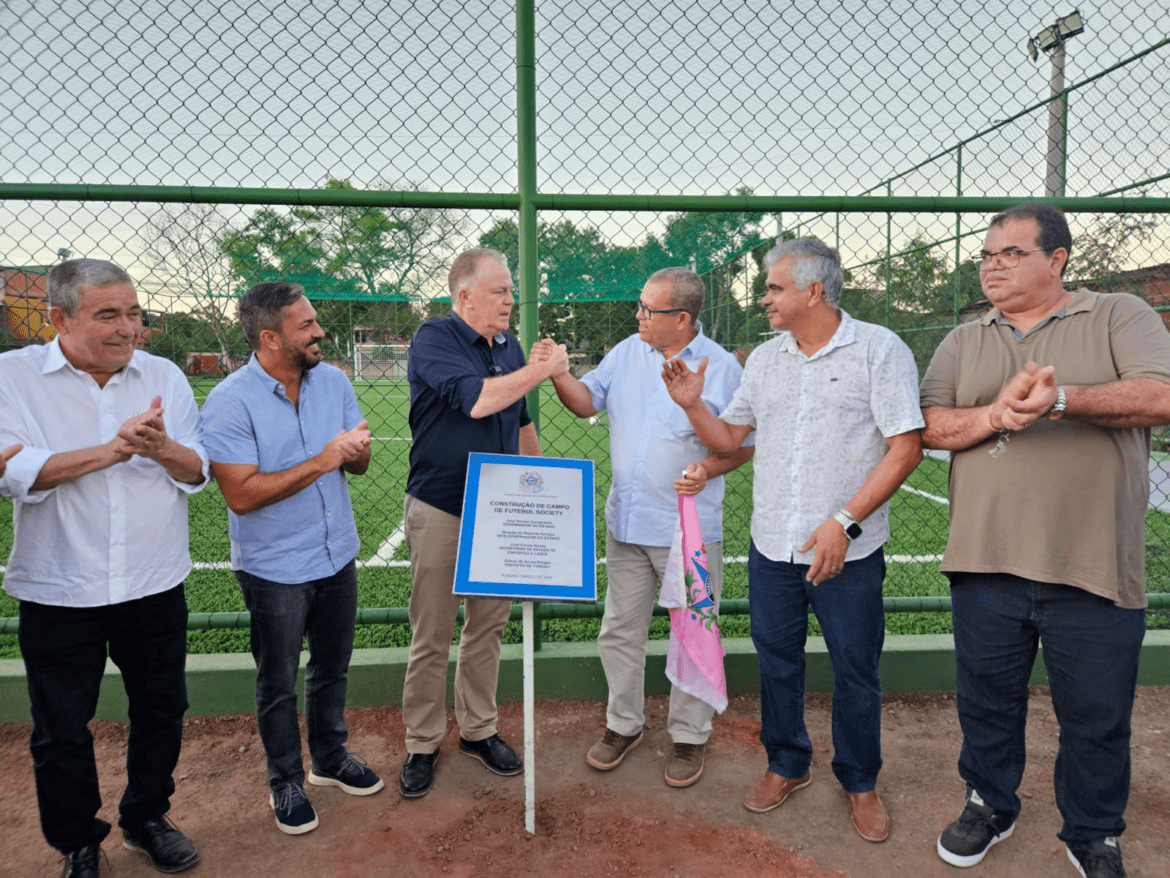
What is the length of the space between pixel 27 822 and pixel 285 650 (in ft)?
4.04

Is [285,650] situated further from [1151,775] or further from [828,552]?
[1151,775]

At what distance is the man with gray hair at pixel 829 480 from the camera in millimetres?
2566

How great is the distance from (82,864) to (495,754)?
4.74 feet

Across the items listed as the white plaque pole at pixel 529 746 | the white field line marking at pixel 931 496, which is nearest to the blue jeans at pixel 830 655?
the white plaque pole at pixel 529 746

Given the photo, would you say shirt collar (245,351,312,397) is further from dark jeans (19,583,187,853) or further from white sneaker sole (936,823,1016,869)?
white sneaker sole (936,823,1016,869)

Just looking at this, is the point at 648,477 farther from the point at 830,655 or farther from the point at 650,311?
the point at 830,655

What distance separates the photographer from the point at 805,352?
9.02ft

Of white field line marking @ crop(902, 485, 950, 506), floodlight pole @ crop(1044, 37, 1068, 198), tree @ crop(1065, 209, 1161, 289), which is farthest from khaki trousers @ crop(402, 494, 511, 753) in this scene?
white field line marking @ crop(902, 485, 950, 506)

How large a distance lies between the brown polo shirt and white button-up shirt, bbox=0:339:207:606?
108 inches

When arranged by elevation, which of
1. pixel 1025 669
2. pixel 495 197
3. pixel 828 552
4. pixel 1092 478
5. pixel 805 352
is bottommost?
pixel 1025 669

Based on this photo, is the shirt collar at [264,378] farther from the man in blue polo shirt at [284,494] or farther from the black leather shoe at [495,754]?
the black leather shoe at [495,754]

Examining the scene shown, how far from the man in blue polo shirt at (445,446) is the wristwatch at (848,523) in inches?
44.4

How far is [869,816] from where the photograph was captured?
2.72 metres

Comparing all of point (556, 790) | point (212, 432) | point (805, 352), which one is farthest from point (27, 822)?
point (805, 352)
